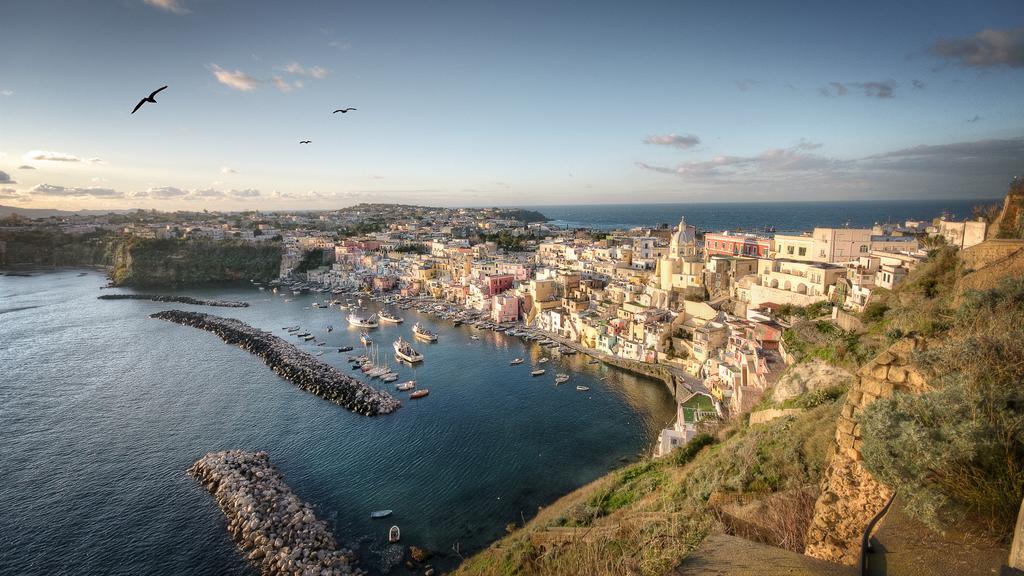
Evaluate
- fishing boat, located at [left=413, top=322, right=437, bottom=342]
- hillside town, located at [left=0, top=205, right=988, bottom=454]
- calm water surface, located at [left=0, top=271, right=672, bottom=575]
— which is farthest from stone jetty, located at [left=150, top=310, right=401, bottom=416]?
hillside town, located at [left=0, top=205, right=988, bottom=454]

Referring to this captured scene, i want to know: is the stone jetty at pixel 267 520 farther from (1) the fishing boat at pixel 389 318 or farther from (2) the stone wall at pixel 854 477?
(1) the fishing boat at pixel 389 318

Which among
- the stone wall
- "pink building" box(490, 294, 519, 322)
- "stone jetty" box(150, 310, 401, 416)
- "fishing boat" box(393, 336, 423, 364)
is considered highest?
the stone wall

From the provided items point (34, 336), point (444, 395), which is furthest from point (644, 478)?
point (34, 336)

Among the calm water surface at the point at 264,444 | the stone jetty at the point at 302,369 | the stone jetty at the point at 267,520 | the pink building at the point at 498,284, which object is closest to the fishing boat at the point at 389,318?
the calm water surface at the point at 264,444

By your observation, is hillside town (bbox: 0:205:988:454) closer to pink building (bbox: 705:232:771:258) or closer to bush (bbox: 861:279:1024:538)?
→ pink building (bbox: 705:232:771:258)

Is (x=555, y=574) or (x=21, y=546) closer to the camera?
(x=555, y=574)

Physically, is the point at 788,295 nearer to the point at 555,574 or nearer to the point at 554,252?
the point at 555,574
